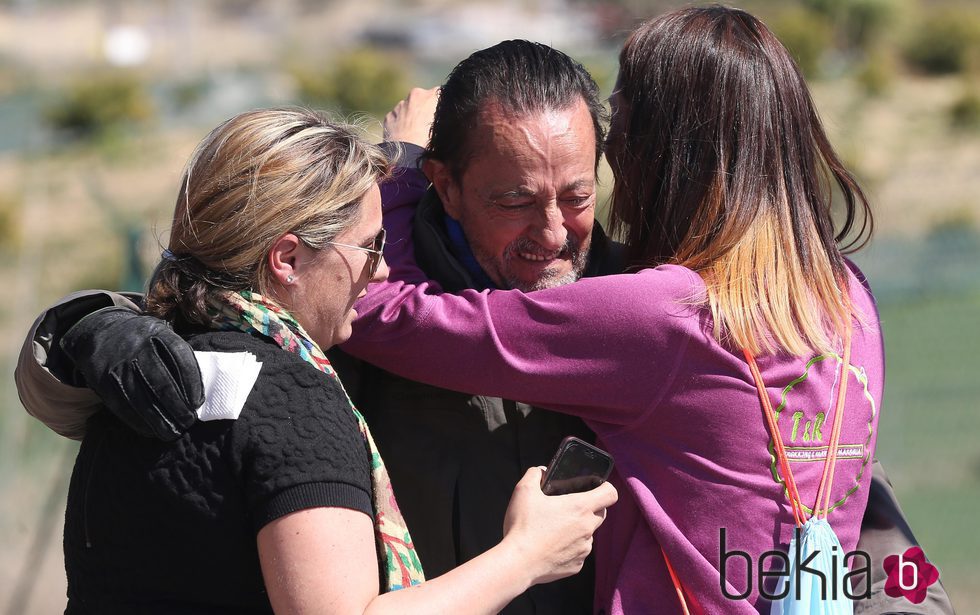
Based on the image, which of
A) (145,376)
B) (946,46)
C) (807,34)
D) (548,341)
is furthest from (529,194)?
(946,46)

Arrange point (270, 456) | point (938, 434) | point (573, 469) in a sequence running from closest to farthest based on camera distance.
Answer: point (270, 456)
point (573, 469)
point (938, 434)

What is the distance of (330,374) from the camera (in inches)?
84.7

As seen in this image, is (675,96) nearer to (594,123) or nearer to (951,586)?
(594,123)

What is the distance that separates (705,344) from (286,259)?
83cm

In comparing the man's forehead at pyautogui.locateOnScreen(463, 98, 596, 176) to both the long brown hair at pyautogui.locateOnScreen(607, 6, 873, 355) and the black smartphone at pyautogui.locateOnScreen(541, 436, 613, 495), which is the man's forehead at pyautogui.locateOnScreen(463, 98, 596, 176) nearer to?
the long brown hair at pyautogui.locateOnScreen(607, 6, 873, 355)

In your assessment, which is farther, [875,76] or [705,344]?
[875,76]

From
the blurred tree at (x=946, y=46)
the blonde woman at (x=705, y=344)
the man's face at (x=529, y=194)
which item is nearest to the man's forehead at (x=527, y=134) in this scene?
the man's face at (x=529, y=194)

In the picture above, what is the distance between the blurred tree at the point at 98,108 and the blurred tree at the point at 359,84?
14.9 ft

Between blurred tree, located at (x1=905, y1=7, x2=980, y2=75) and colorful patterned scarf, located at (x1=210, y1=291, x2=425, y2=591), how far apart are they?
121 feet

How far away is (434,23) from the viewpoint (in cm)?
4875

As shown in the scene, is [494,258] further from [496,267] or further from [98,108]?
[98,108]

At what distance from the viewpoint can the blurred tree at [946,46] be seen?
1407 inches

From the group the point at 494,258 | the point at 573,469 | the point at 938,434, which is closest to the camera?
the point at 573,469

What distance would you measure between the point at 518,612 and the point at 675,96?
3.84 feet
